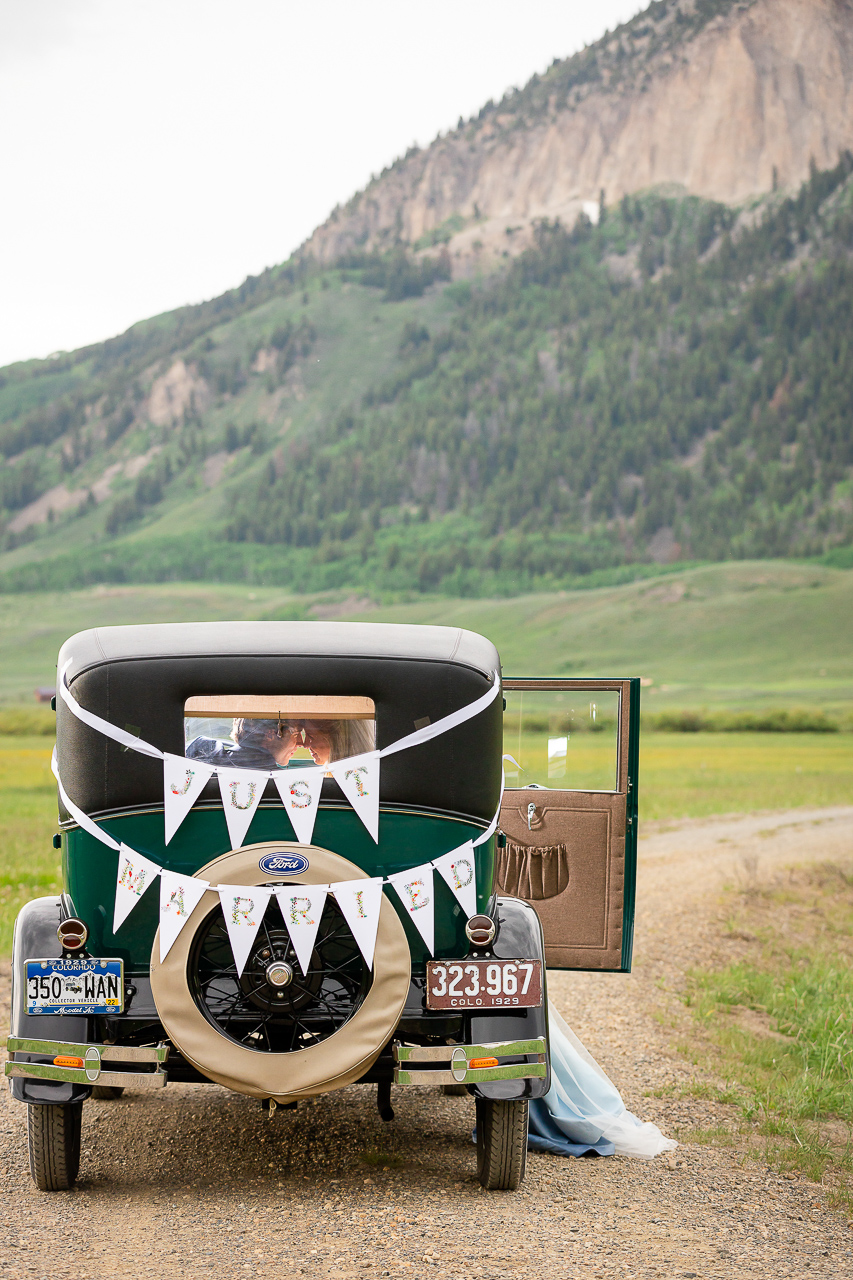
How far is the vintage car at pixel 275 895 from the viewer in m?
4.34

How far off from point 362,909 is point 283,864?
1.06 feet

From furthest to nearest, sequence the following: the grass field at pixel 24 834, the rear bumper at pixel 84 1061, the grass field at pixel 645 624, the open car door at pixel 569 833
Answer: the grass field at pixel 645 624, the grass field at pixel 24 834, the open car door at pixel 569 833, the rear bumper at pixel 84 1061

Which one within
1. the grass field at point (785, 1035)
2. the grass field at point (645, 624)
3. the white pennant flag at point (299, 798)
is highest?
the white pennant flag at point (299, 798)

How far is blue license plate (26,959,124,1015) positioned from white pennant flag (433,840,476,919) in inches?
47.8

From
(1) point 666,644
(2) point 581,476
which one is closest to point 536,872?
(1) point 666,644

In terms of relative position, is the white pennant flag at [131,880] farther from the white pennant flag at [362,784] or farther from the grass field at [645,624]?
the grass field at [645,624]

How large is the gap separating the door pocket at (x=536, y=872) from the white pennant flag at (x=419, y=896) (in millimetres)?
1795

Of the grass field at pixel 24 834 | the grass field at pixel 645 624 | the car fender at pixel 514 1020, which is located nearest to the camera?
the car fender at pixel 514 1020

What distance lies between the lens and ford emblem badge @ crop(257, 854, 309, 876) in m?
4.34

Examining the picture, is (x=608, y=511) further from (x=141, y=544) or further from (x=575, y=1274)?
(x=575, y=1274)

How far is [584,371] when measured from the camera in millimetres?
196500

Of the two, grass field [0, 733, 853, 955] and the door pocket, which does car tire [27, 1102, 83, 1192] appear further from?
grass field [0, 733, 853, 955]

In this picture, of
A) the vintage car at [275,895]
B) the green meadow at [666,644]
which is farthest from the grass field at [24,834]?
the vintage car at [275,895]

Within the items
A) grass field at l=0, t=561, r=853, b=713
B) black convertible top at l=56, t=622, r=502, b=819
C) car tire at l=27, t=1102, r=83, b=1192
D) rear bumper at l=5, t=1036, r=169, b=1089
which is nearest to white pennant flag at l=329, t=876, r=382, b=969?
black convertible top at l=56, t=622, r=502, b=819
